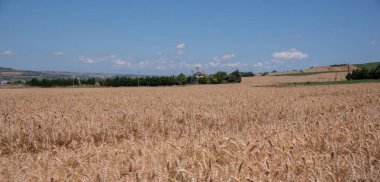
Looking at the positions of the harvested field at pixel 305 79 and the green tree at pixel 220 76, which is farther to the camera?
the green tree at pixel 220 76

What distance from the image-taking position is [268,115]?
10.7 m

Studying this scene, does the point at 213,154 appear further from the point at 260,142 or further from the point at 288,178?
the point at 288,178

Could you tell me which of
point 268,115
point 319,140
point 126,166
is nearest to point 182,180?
point 126,166

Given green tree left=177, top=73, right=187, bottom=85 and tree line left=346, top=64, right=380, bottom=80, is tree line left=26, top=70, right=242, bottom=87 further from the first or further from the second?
tree line left=346, top=64, right=380, bottom=80

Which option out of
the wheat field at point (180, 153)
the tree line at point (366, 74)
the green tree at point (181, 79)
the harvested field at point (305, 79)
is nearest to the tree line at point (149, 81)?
the green tree at point (181, 79)

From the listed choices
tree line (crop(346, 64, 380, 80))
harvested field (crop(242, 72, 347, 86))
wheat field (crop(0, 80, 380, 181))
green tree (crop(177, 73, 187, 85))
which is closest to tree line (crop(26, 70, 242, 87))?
green tree (crop(177, 73, 187, 85))

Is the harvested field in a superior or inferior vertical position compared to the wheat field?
superior

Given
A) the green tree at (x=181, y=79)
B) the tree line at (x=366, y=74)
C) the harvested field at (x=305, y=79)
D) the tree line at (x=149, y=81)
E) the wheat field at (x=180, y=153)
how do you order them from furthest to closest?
the green tree at (x=181, y=79) → the tree line at (x=149, y=81) → the harvested field at (x=305, y=79) → the tree line at (x=366, y=74) → the wheat field at (x=180, y=153)

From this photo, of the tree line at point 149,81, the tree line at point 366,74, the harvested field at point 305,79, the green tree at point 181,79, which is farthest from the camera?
the green tree at point 181,79

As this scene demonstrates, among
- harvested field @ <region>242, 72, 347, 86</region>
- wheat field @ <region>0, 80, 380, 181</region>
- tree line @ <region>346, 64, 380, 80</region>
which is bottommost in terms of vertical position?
wheat field @ <region>0, 80, 380, 181</region>

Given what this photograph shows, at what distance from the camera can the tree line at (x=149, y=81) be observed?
294 ft

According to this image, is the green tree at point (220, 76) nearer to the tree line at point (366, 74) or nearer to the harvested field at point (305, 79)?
the harvested field at point (305, 79)

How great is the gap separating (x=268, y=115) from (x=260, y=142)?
664cm

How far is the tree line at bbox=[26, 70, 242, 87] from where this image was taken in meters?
89.6
